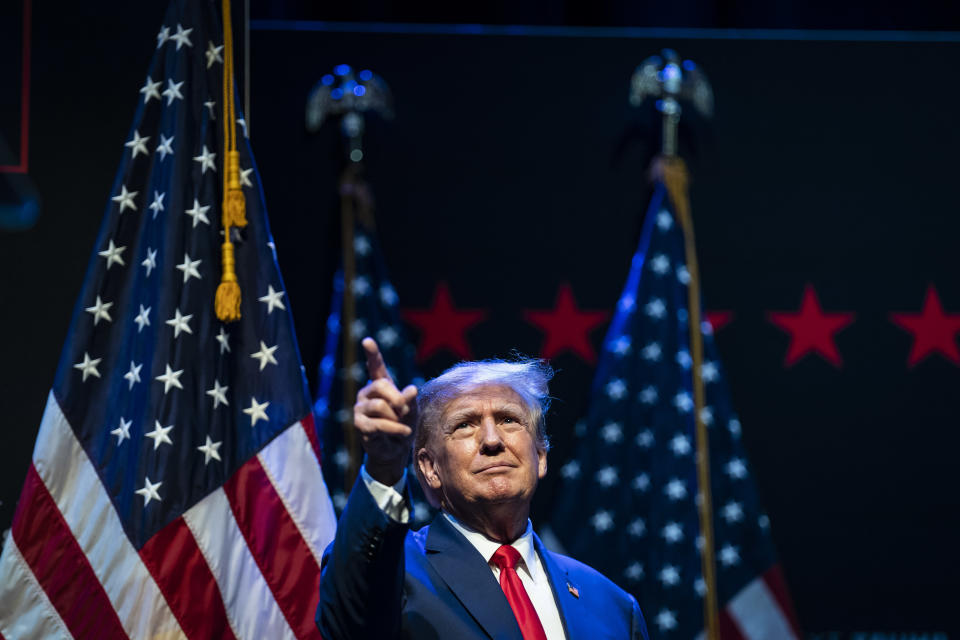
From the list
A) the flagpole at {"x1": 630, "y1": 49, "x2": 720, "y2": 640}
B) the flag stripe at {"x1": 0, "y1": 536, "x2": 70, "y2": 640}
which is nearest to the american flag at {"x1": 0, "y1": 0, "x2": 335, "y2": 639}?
the flag stripe at {"x1": 0, "y1": 536, "x2": 70, "y2": 640}

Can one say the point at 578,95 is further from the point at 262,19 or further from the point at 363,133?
the point at 262,19

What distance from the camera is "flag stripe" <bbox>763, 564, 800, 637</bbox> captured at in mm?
3684

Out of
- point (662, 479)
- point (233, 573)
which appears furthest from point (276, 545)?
point (662, 479)

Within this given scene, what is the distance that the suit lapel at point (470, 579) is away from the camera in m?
1.83

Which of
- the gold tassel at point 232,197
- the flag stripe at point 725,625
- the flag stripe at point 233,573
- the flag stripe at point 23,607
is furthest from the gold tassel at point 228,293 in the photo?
the flag stripe at point 725,625

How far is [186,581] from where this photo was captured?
2268 mm

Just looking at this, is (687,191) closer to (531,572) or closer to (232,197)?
(232,197)

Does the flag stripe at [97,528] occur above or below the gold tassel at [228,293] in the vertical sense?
below

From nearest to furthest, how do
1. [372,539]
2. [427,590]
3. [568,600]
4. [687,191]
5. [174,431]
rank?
[372,539], [427,590], [568,600], [174,431], [687,191]

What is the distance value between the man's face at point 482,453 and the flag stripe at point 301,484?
0.43 metres

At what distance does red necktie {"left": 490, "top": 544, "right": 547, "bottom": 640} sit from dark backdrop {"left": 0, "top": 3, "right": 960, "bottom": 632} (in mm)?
1817

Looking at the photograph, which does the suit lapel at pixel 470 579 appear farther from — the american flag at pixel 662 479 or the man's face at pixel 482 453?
the american flag at pixel 662 479

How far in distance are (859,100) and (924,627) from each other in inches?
74.3

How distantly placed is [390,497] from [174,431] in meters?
0.84
